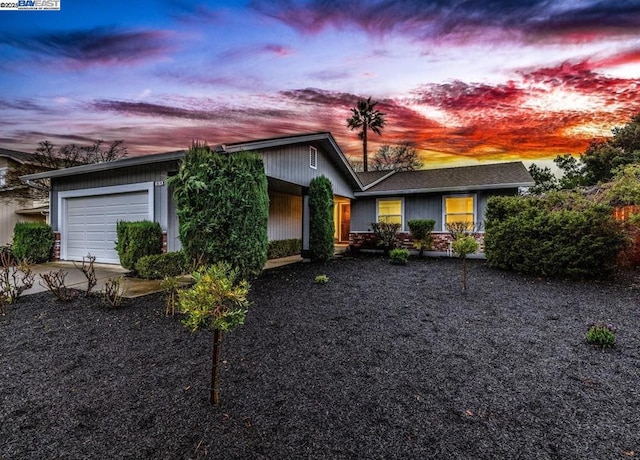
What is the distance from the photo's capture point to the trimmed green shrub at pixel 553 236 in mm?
7289

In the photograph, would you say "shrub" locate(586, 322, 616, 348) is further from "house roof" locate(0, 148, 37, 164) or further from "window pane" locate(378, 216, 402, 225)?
"house roof" locate(0, 148, 37, 164)

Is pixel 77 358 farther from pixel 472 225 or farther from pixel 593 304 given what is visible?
pixel 472 225

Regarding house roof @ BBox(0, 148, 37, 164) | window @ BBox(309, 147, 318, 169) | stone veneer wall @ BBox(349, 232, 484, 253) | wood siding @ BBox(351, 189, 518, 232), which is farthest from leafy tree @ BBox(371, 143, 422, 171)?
house roof @ BBox(0, 148, 37, 164)

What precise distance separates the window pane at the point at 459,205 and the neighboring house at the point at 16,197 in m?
18.9

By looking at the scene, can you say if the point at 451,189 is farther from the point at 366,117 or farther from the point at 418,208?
the point at 366,117

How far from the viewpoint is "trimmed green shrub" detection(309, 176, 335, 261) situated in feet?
35.7

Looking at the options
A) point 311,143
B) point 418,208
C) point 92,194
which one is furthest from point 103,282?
point 418,208

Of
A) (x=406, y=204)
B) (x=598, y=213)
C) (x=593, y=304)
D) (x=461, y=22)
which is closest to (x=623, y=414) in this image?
(x=593, y=304)

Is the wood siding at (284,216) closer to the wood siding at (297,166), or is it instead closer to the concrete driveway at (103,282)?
the wood siding at (297,166)

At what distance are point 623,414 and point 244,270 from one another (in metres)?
6.02

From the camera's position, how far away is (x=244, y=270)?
22.2 feet

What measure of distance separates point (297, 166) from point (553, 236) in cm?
760

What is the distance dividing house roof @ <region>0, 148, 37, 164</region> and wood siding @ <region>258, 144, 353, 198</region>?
17.5 meters

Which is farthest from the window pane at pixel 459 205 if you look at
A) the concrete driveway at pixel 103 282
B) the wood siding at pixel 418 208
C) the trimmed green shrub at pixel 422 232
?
the concrete driveway at pixel 103 282
